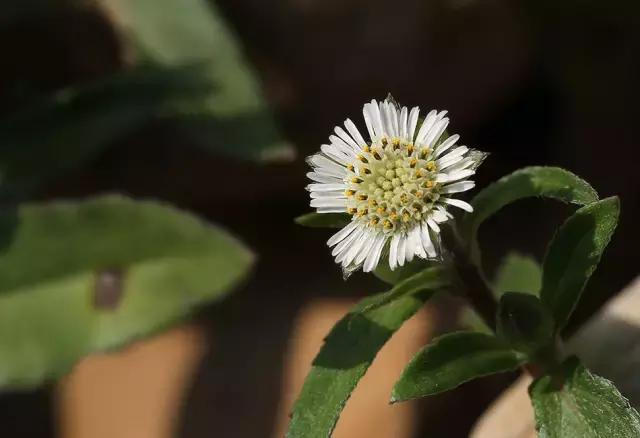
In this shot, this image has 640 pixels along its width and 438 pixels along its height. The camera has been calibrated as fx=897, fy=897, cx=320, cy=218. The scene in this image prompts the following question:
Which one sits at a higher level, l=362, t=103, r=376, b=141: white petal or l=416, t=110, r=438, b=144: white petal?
l=362, t=103, r=376, b=141: white petal

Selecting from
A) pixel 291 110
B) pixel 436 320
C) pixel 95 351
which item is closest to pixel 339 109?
pixel 291 110

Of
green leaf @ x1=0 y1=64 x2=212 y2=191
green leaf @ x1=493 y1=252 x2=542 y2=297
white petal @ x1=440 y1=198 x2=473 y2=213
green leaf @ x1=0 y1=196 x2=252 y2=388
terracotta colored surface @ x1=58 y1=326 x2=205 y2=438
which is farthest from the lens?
terracotta colored surface @ x1=58 y1=326 x2=205 y2=438

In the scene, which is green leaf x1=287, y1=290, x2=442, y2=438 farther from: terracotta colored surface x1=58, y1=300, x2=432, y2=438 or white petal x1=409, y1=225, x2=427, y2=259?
terracotta colored surface x1=58, y1=300, x2=432, y2=438

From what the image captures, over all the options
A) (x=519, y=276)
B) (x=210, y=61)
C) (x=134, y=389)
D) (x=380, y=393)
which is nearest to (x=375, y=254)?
(x=519, y=276)

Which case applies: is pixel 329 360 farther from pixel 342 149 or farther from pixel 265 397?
pixel 265 397

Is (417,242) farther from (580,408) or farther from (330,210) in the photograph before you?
(580,408)

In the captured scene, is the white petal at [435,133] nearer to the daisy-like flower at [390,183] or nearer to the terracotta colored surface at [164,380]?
the daisy-like flower at [390,183]

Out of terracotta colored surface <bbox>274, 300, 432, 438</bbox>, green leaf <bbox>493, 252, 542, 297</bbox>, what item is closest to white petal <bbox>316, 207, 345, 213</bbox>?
green leaf <bbox>493, 252, 542, 297</bbox>
